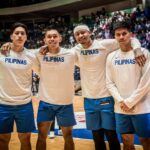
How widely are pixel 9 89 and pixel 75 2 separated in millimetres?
15862

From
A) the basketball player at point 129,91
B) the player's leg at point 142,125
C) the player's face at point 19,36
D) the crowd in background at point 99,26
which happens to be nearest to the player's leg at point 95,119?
the basketball player at point 129,91

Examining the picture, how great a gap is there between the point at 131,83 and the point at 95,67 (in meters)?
0.57

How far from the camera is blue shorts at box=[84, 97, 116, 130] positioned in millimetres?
3691

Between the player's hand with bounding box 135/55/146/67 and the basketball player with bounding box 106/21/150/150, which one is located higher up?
the player's hand with bounding box 135/55/146/67

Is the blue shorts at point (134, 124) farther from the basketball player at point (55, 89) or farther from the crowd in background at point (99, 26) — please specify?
the crowd in background at point (99, 26)

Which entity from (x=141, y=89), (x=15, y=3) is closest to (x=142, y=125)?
(x=141, y=89)

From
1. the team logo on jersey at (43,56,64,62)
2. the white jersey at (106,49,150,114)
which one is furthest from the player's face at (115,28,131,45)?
the team logo on jersey at (43,56,64,62)

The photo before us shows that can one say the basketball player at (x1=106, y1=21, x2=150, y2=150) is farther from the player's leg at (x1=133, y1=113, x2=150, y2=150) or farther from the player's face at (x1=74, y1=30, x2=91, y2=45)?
the player's face at (x1=74, y1=30, x2=91, y2=45)

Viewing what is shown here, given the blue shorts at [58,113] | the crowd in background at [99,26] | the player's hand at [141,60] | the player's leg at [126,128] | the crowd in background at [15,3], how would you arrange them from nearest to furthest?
the player's hand at [141,60], the player's leg at [126,128], the blue shorts at [58,113], the crowd in background at [99,26], the crowd in background at [15,3]

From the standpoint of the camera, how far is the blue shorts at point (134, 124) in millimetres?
3293

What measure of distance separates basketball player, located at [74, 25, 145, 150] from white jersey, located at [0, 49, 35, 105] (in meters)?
0.68

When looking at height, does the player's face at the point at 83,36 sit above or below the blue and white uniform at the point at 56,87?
above

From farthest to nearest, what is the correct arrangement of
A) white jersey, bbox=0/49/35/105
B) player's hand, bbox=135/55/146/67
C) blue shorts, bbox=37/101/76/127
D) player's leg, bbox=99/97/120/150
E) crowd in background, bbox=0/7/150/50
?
crowd in background, bbox=0/7/150/50 < blue shorts, bbox=37/101/76/127 < player's leg, bbox=99/97/120/150 < white jersey, bbox=0/49/35/105 < player's hand, bbox=135/55/146/67

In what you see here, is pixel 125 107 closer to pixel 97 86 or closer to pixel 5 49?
pixel 97 86
